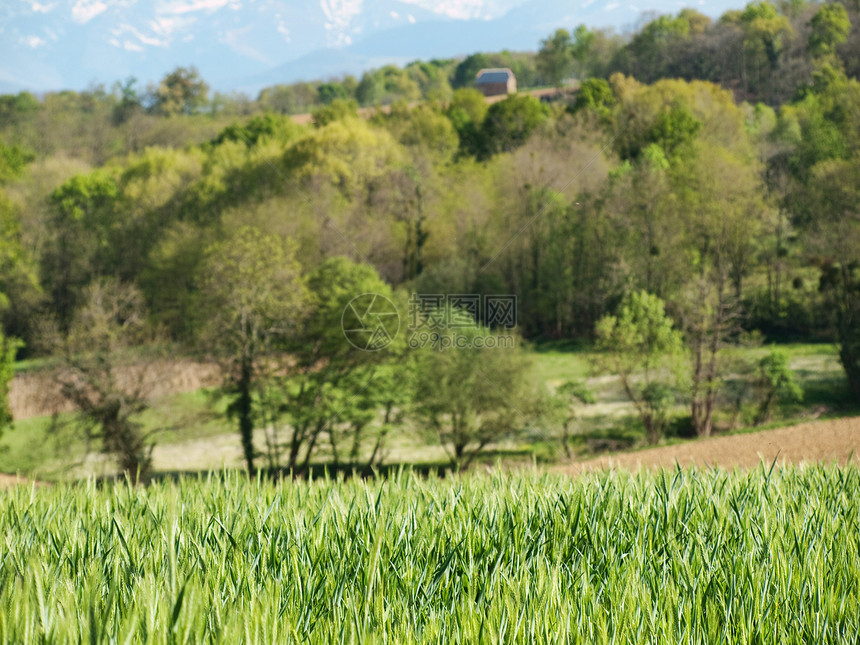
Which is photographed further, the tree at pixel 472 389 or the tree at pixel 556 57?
the tree at pixel 556 57

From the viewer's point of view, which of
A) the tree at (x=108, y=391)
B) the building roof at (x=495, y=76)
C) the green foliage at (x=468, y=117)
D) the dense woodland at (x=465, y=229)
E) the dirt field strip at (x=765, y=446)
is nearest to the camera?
the dirt field strip at (x=765, y=446)

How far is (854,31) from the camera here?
54656 millimetres

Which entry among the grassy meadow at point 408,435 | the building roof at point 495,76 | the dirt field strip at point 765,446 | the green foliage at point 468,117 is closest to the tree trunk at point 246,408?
the grassy meadow at point 408,435

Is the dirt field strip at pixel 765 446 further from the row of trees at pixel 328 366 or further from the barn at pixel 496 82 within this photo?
the barn at pixel 496 82

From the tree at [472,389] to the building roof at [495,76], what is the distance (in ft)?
221

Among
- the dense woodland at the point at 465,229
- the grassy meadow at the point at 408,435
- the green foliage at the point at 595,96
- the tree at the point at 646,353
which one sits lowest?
the grassy meadow at the point at 408,435

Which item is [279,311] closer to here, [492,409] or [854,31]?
[492,409]

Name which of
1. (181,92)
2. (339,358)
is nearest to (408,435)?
(339,358)

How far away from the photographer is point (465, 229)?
39625 mm

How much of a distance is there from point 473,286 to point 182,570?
1320 inches

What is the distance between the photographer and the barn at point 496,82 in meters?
82.6

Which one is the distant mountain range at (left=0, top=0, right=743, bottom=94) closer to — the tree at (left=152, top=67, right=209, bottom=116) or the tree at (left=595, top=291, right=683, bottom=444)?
the tree at (left=152, top=67, right=209, bottom=116)

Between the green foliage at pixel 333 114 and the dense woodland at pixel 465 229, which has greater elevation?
the green foliage at pixel 333 114

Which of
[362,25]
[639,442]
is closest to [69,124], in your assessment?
[362,25]
